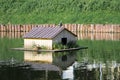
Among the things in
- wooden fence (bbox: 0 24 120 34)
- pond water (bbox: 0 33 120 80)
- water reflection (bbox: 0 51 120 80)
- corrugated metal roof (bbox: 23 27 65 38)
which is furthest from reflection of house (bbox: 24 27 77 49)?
wooden fence (bbox: 0 24 120 34)

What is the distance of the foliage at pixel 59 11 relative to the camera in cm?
8000

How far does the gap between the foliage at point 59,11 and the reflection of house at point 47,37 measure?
3689 centimetres

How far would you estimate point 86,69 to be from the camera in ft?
85.5

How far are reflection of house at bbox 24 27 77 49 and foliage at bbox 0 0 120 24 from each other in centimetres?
3689

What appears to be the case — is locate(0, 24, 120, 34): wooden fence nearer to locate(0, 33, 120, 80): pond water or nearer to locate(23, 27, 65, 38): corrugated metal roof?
locate(23, 27, 65, 38): corrugated metal roof

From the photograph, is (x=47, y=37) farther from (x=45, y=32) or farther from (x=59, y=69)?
(x=59, y=69)

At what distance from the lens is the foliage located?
3150 inches

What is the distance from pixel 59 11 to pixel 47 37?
4658cm

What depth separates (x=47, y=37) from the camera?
39.2m

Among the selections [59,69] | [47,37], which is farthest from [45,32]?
[59,69]

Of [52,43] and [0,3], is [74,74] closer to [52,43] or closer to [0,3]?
[52,43]

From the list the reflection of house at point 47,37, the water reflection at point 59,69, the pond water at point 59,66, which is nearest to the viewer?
the water reflection at point 59,69

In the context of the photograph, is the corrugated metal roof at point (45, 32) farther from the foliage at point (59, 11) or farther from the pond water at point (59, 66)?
the foliage at point (59, 11)

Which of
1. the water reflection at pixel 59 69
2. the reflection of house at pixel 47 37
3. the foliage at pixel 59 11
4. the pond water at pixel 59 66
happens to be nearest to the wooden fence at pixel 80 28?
the foliage at pixel 59 11
